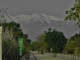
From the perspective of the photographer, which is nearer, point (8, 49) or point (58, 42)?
point (8, 49)

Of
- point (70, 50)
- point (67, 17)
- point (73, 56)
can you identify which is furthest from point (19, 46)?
point (70, 50)

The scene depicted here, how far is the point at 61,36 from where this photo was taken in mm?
83375

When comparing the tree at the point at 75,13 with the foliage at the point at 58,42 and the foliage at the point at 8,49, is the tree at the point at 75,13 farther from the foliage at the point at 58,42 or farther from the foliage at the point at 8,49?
the foliage at the point at 58,42

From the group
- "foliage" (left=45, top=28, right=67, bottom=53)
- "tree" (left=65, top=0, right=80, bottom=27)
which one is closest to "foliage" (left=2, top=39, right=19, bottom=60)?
"tree" (left=65, top=0, right=80, bottom=27)

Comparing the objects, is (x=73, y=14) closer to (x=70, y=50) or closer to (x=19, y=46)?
(x=19, y=46)

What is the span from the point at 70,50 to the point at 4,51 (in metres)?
42.9

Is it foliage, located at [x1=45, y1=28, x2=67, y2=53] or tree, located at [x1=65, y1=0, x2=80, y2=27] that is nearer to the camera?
tree, located at [x1=65, y1=0, x2=80, y2=27]

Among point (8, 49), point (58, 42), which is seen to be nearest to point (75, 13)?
point (8, 49)

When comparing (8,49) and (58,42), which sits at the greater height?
(58,42)

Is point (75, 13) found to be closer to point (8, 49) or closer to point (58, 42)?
point (8, 49)

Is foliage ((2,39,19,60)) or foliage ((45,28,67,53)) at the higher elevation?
foliage ((45,28,67,53))

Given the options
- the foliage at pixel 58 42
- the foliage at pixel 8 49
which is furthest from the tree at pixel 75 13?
the foliage at pixel 58 42

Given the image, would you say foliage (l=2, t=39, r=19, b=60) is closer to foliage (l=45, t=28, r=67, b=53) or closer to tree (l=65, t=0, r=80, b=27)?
tree (l=65, t=0, r=80, b=27)

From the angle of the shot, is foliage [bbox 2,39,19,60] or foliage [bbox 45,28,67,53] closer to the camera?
foliage [bbox 2,39,19,60]
